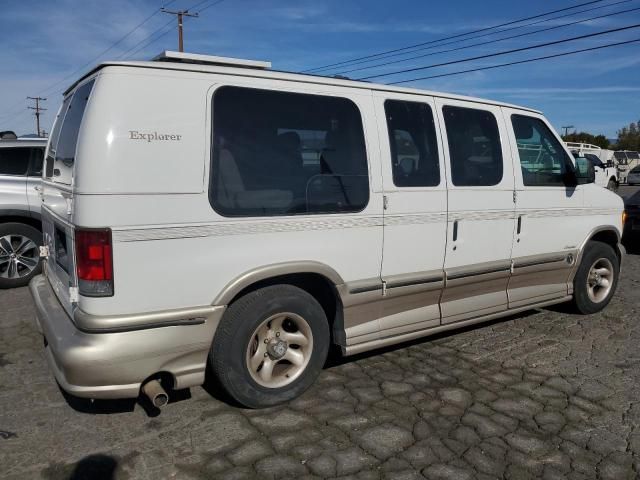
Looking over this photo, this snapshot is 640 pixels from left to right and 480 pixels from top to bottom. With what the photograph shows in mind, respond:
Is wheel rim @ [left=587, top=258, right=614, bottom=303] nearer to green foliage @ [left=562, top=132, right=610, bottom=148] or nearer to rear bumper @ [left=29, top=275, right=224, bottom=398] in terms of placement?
rear bumper @ [left=29, top=275, right=224, bottom=398]

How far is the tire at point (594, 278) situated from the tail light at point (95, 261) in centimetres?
459

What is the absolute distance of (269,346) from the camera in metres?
3.61

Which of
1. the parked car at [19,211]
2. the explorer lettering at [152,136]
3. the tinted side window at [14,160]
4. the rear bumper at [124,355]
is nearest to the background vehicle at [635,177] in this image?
the parked car at [19,211]

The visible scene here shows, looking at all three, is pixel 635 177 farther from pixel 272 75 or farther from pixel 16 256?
pixel 272 75

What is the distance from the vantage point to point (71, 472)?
2.93m

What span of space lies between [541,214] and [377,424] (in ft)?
8.84

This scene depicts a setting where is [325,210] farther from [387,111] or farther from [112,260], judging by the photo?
[112,260]

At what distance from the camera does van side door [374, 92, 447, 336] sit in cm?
402

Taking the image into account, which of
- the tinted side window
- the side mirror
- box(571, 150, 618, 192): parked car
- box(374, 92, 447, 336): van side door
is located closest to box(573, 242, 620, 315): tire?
the side mirror

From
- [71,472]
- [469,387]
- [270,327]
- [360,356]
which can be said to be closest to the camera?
[71,472]

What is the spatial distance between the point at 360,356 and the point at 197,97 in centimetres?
254

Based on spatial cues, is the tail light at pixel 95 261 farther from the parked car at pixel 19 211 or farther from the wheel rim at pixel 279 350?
the parked car at pixel 19 211

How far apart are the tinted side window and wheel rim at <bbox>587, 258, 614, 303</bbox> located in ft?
22.6

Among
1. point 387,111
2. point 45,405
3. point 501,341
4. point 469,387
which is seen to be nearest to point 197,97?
point 387,111
